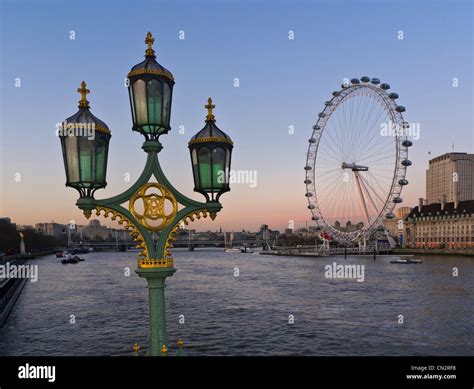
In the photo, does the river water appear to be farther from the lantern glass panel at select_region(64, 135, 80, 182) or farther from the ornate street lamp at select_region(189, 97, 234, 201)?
the lantern glass panel at select_region(64, 135, 80, 182)

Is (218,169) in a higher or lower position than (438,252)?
higher

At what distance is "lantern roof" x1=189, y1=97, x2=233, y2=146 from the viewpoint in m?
4.57

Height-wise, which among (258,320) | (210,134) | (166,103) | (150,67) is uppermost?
(150,67)

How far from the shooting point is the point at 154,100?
446 cm

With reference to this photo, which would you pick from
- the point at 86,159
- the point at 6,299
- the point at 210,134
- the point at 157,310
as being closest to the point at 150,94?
the point at 210,134

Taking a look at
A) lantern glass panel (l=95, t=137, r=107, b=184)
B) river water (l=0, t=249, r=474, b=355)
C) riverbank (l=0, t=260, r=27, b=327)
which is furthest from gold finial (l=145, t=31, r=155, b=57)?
riverbank (l=0, t=260, r=27, b=327)

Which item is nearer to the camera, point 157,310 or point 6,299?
point 157,310

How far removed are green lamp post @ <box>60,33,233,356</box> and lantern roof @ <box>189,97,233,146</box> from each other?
1cm

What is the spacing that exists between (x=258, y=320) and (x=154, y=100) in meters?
26.1

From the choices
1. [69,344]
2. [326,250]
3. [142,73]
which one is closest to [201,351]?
[69,344]

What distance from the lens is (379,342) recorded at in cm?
2208

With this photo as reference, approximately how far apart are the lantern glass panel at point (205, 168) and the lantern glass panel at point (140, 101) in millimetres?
735

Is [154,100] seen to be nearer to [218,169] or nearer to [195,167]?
[195,167]
